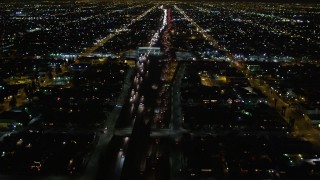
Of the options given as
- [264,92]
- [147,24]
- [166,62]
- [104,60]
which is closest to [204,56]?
[166,62]

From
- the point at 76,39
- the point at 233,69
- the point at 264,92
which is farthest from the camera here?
the point at 76,39

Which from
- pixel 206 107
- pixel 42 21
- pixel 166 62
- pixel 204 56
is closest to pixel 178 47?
pixel 204 56

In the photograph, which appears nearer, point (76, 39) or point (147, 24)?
point (76, 39)

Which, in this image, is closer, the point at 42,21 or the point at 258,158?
the point at 258,158

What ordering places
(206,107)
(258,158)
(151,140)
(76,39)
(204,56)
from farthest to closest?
(76,39) → (204,56) → (206,107) → (151,140) → (258,158)

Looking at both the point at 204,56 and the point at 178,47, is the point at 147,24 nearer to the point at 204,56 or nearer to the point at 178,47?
the point at 178,47

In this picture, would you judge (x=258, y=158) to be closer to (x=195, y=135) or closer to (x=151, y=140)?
(x=195, y=135)

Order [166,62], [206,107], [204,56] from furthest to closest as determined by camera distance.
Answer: [204,56] < [166,62] < [206,107]
